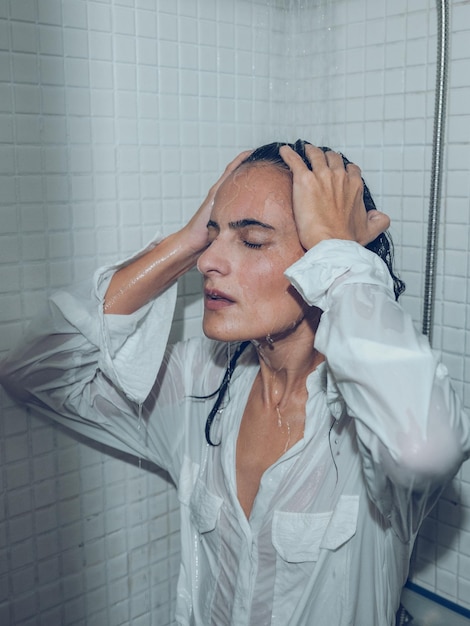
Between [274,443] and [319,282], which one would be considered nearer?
[319,282]

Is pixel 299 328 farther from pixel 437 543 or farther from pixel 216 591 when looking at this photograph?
pixel 437 543

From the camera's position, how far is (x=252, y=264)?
1139 mm

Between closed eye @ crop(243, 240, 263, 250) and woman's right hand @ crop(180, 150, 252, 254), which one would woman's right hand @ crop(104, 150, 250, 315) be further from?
closed eye @ crop(243, 240, 263, 250)

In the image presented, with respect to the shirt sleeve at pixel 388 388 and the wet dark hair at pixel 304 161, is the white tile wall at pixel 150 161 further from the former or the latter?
the shirt sleeve at pixel 388 388

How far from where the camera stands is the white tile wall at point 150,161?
3.94 ft

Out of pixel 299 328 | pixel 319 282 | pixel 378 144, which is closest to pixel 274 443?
pixel 299 328

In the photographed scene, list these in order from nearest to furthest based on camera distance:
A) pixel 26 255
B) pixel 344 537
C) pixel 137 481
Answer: pixel 344 537 → pixel 26 255 → pixel 137 481

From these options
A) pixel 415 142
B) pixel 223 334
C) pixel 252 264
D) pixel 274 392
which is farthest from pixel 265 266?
pixel 415 142

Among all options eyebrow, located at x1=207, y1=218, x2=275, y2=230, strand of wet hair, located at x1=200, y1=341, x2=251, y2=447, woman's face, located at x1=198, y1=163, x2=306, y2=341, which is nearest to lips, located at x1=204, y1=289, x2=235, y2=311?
woman's face, located at x1=198, y1=163, x2=306, y2=341

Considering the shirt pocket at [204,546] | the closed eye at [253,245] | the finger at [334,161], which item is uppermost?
the finger at [334,161]

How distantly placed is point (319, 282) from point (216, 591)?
0.58 m

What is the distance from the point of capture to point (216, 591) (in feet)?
4.04

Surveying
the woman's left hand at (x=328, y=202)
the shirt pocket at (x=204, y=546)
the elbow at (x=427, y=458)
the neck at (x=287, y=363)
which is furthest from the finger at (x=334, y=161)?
the shirt pocket at (x=204, y=546)

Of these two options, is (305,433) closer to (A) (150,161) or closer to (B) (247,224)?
(B) (247,224)
